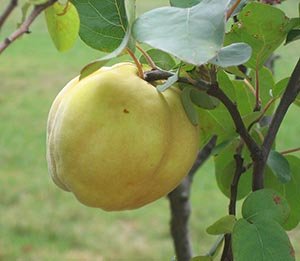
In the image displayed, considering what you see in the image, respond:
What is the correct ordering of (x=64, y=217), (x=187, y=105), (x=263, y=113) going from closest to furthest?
(x=187, y=105) < (x=263, y=113) < (x=64, y=217)

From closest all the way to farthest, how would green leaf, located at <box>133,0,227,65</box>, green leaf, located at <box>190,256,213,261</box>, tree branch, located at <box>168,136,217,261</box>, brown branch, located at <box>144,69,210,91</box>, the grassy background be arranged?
green leaf, located at <box>133,0,227,65</box> → brown branch, located at <box>144,69,210,91</box> → green leaf, located at <box>190,256,213,261</box> → tree branch, located at <box>168,136,217,261</box> → the grassy background

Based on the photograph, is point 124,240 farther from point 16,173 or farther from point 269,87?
point 269,87

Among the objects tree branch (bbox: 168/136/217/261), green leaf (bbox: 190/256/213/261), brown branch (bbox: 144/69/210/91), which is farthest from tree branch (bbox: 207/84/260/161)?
tree branch (bbox: 168/136/217/261)

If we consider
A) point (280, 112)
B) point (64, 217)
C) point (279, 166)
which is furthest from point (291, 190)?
point (64, 217)

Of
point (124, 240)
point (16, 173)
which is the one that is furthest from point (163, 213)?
point (16, 173)

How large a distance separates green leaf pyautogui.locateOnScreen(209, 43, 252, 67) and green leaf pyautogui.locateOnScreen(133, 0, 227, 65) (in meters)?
0.04

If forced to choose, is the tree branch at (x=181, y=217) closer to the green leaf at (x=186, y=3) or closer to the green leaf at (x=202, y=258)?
the green leaf at (x=202, y=258)

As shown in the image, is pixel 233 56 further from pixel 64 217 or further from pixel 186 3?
pixel 64 217

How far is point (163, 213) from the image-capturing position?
2986 millimetres

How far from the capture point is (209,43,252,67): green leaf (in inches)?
19.5

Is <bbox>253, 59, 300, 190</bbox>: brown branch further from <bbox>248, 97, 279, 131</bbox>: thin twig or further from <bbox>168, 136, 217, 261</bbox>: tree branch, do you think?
<bbox>168, 136, 217, 261</bbox>: tree branch

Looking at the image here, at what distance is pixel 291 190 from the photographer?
2.40 ft

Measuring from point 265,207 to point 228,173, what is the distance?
0.45ft

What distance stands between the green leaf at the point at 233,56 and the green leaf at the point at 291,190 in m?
0.23
